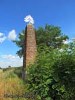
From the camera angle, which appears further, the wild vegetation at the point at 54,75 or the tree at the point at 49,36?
the tree at the point at 49,36

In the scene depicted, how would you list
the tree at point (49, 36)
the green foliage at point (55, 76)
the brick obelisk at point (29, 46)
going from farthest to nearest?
the tree at point (49, 36) < the brick obelisk at point (29, 46) < the green foliage at point (55, 76)

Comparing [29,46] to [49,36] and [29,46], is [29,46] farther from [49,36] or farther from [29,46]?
[49,36]

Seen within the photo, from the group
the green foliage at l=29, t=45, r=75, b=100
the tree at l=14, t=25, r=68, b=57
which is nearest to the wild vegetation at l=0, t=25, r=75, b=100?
the green foliage at l=29, t=45, r=75, b=100

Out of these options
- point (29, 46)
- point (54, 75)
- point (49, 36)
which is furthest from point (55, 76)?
point (49, 36)

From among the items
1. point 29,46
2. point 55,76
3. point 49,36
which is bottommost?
point 55,76

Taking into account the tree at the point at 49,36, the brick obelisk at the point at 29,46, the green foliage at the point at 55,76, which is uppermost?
the tree at the point at 49,36

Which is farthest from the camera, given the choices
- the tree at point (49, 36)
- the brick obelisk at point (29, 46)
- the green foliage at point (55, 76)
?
the tree at point (49, 36)

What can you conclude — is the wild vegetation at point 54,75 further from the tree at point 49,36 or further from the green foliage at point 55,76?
the tree at point 49,36

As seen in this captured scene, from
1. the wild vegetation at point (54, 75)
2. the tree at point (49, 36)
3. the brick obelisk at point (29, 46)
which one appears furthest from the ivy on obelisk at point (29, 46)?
the tree at point (49, 36)

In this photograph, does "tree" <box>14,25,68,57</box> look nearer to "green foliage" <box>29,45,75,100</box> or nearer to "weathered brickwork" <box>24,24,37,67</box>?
"weathered brickwork" <box>24,24,37,67</box>

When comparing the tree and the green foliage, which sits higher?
the tree

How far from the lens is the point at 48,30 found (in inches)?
1762

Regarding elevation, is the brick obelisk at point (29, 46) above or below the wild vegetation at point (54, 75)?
above

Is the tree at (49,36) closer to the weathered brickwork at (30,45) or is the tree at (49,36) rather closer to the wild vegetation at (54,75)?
the weathered brickwork at (30,45)
